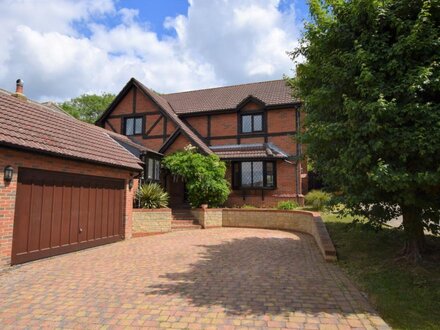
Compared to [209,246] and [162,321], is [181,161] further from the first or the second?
[162,321]

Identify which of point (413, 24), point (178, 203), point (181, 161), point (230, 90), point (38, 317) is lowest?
point (38, 317)

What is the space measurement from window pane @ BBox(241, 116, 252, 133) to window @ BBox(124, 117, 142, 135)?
7.18 m

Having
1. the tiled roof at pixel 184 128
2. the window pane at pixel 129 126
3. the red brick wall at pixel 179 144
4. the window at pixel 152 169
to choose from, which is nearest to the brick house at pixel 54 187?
the window at pixel 152 169

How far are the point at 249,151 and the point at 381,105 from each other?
46.7 ft

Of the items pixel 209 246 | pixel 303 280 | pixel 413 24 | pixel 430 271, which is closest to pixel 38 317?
pixel 303 280

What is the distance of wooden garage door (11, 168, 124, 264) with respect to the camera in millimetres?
7680

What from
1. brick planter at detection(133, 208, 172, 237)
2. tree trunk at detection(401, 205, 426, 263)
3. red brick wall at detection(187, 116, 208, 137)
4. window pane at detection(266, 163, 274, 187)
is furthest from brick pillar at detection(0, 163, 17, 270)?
red brick wall at detection(187, 116, 208, 137)

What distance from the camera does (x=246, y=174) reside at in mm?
19078

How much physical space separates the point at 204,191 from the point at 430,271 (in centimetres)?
1095

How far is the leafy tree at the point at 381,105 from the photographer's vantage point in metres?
5.32

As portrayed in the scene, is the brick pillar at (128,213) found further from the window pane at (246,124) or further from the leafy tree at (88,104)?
the leafy tree at (88,104)

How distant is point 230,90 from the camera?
23.8m

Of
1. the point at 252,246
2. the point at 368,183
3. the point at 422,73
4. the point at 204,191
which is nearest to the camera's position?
the point at 422,73

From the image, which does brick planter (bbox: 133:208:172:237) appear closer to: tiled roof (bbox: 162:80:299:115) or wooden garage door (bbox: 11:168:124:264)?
wooden garage door (bbox: 11:168:124:264)
